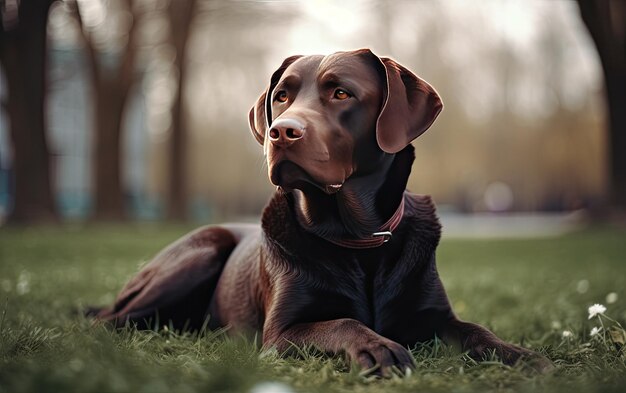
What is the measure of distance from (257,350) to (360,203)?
2.76 feet

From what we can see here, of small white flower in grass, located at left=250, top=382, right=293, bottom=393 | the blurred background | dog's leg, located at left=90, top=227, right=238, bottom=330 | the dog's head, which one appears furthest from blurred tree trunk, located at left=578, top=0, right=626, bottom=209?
small white flower in grass, located at left=250, top=382, right=293, bottom=393

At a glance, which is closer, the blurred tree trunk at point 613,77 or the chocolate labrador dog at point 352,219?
the chocolate labrador dog at point 352,219

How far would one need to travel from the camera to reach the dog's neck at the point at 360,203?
11.1 feet

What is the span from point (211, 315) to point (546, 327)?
208 cm

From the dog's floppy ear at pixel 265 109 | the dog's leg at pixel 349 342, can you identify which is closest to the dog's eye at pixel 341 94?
the dog's floppy ear at pixel 265 109

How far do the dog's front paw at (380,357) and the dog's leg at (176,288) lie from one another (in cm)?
152

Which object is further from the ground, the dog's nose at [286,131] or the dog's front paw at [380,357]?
the dog's nose at [286,131]

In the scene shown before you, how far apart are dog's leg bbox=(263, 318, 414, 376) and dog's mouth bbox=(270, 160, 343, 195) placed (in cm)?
60

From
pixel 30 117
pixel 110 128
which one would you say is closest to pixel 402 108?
pixel 30 117

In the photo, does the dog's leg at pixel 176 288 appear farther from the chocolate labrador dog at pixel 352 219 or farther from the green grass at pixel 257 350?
the chocolate labrador dog at pixel 352 219

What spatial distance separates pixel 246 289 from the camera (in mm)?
3910

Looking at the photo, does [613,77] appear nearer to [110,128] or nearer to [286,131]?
[110,128]

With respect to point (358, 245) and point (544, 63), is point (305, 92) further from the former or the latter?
point (544, 63)

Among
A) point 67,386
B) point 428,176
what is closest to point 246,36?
point 428,176
